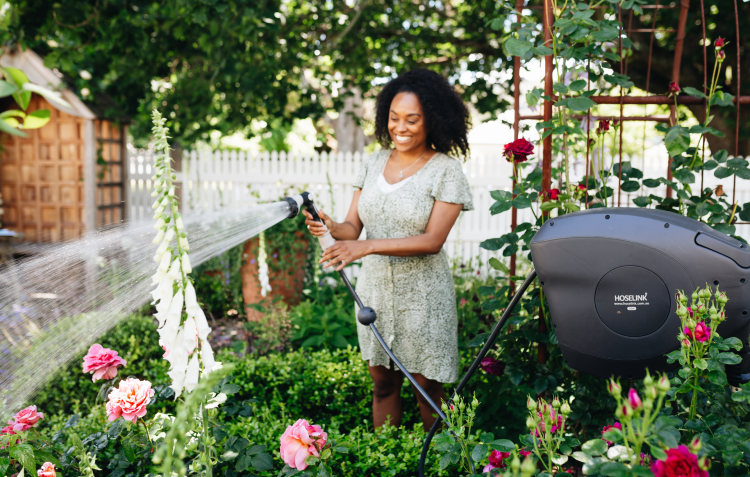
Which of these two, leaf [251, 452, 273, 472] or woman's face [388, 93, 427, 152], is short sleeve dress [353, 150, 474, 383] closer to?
woman's face [388, 93, 427, 152]

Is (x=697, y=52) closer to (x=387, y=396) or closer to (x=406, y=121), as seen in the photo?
(x=406, y=121)

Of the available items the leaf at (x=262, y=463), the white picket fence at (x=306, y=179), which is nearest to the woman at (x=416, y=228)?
the leaf at (x=262, y=463)

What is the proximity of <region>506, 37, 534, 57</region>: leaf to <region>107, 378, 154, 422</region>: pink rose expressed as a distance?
4.93 feet

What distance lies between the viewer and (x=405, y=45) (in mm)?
6922

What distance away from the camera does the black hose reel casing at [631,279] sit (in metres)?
1.25

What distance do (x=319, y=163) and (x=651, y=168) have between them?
15.1 feet

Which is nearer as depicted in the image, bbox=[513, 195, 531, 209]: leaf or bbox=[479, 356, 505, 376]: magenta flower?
bbox=[513, 195, 531, 209]: leaf

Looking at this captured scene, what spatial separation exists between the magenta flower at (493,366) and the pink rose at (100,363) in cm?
130

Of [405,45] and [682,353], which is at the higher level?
[405,45]

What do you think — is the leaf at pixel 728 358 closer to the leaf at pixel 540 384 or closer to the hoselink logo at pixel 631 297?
the hoselink logo at pixel 631 297

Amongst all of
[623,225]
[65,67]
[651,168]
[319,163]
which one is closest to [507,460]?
[623,225]

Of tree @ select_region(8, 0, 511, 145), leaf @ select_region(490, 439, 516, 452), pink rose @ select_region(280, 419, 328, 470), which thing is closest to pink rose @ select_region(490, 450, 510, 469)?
leaf @ select_region(490, 439, 516, 452)

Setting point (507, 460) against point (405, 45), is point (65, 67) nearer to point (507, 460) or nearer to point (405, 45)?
point (405, 45)

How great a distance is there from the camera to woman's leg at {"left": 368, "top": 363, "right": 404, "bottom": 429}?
7.59 ft
